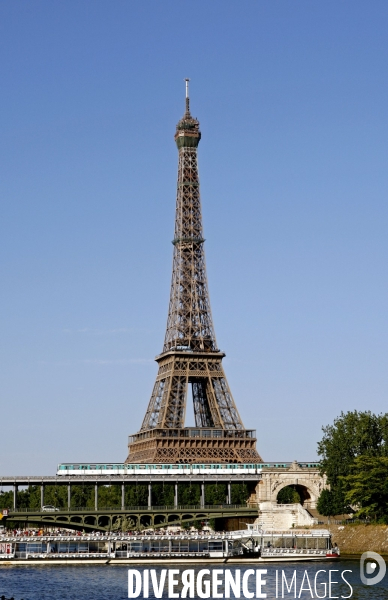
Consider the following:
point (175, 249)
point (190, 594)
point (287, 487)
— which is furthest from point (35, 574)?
point (175, 249)

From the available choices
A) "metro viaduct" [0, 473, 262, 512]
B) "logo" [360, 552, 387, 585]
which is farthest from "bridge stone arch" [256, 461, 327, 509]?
"logo" [360, 552, 387, 585]

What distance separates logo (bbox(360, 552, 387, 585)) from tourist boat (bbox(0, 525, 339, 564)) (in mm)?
4246

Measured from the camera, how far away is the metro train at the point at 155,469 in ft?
536

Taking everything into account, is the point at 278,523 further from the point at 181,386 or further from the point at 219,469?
the point at 181,386

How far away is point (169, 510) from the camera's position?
150500mm

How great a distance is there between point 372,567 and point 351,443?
36.9 m

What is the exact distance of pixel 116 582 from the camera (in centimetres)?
10644

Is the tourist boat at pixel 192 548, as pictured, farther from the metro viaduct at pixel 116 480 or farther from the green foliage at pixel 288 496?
the green foliage at pixel 288 496

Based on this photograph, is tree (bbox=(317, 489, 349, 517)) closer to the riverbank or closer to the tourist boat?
the riverbank

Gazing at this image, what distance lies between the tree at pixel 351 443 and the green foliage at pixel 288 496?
506 inches

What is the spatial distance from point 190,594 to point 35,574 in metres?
27.0

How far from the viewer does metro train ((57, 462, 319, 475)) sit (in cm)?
16325

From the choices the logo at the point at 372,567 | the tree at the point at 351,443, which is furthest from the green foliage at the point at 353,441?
the logo at the point at 372,567

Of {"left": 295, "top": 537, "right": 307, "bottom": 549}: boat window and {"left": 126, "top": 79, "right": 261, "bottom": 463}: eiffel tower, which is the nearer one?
{"left": 295, "top": 537, "right": 307, "bottom": 549}: boat window
